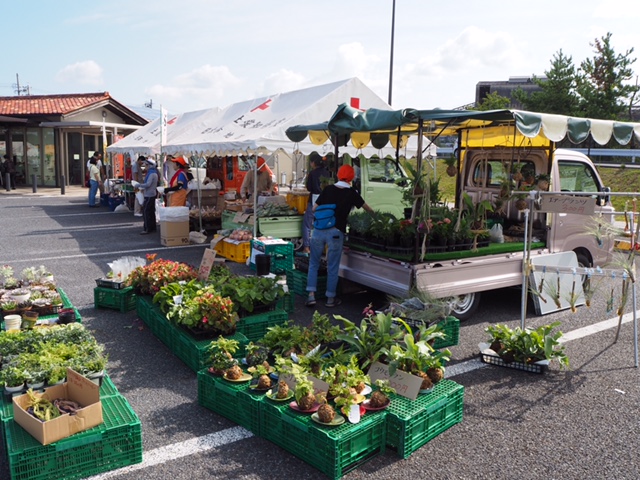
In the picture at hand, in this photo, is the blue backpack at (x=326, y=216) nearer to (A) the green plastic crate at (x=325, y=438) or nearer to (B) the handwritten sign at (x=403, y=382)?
(B) the handwritten sign at (x=403, y=382)

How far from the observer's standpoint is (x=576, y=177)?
7.87m

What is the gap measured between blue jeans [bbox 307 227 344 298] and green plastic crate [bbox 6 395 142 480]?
3.67m

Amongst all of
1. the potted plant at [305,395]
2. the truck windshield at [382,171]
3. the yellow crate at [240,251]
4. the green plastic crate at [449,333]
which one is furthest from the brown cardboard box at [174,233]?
the potted plant at [305,395]

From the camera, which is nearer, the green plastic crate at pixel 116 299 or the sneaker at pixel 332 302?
the green plastic crate at pixel 116 299

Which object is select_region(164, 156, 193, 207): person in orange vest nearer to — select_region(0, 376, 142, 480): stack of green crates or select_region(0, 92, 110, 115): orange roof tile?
select_region(0, 376, 142, 480): stack of green crates

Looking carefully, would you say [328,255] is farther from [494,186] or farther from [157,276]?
[494,186]

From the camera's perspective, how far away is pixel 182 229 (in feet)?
37.6

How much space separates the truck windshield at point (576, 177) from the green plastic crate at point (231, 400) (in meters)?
5.80

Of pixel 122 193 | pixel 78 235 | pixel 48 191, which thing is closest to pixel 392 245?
pixel 78 235

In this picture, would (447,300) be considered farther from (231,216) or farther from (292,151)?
(231,216)

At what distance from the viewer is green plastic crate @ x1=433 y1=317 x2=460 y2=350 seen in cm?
553

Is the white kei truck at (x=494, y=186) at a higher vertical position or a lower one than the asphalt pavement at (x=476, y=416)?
higher

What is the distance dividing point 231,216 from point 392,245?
5761mm

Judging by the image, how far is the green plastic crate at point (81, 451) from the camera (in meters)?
3.06
